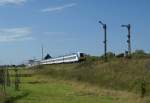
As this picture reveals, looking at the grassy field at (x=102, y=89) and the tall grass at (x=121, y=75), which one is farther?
the tall grass at (x=121, y=75)

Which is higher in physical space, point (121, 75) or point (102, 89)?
point (121, 75)

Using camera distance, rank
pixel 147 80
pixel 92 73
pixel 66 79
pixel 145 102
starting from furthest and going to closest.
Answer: pixel 66 79 → pixel 92 73 → pixel 147 80 → pixel 145 102

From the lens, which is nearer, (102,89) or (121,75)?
(102,89)

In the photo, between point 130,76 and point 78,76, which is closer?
point 130,76

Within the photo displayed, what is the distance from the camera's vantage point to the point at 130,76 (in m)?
35.4

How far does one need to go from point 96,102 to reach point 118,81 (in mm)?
9011

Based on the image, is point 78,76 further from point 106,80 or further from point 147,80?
point 147,80

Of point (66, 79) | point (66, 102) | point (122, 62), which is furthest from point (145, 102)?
point (66, 79)

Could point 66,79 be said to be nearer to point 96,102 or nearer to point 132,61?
point 132,61

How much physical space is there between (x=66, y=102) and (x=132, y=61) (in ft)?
44.4

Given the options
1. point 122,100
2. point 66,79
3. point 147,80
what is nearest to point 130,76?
point 147,80

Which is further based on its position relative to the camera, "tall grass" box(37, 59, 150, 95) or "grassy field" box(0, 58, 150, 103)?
"tall grass" box(37, 59, 150, 95)

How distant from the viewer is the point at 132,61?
39906 millimetres

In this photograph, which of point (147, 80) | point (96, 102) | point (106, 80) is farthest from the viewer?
point (106, 80)
